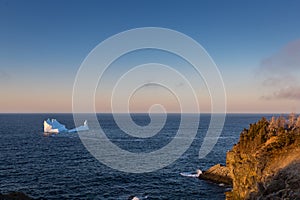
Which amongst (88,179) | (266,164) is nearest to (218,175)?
(266,164)

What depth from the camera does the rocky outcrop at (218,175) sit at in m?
65.3

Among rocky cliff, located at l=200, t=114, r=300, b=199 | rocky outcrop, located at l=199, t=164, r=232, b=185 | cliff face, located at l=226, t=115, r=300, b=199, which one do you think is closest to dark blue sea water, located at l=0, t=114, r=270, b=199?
rocky outcrop, located at l=199, t=164, r=232, b=185

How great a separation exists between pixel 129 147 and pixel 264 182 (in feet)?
264

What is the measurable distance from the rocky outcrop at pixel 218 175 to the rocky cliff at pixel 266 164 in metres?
17.8

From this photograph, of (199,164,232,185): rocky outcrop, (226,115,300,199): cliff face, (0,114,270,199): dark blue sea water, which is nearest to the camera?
(226,115,300,199): cliff face

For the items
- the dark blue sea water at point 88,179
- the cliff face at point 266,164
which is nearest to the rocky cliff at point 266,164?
the cliff face at point 266,164

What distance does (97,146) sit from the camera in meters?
115

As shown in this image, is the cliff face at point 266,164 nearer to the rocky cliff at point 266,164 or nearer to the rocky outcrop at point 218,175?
the rocky cliff at point 266,164

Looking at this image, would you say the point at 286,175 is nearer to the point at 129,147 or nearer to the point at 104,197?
the point at 104,197

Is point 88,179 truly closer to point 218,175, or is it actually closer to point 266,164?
point 218,175

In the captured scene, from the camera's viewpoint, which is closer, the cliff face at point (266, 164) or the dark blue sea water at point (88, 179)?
the cliff face at point (266, 164)

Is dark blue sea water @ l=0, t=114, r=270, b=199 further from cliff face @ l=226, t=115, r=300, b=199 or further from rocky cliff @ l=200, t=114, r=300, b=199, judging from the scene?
rocky cliff @ l=200, t=114, r=300, b=199

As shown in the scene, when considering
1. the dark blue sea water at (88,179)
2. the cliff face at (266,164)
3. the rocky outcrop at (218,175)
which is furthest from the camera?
the rocky outcrop at (218,175)

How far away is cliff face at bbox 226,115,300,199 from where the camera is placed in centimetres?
3450
